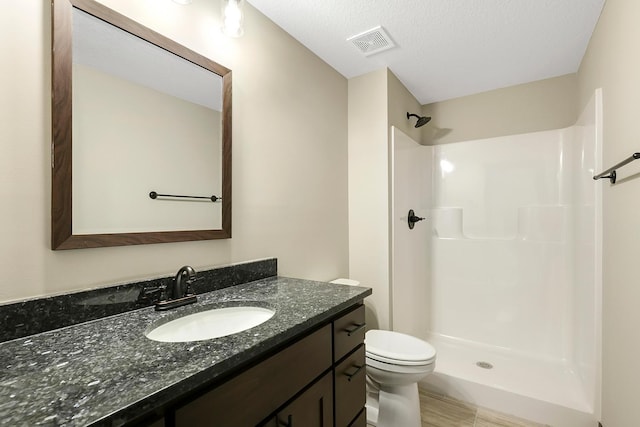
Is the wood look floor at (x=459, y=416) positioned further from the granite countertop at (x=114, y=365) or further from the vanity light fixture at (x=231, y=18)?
the vanity light fixture at (x=231, y=18)

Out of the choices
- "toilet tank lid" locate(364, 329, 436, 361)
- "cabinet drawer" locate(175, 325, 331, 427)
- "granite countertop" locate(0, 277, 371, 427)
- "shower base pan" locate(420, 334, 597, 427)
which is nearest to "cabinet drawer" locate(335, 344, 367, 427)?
"cabinet drawer" locate(175, 325, 331, 427)

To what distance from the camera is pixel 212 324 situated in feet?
3.56

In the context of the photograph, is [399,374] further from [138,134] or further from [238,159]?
[138,134]

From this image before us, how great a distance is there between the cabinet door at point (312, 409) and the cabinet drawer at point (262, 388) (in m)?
0.03

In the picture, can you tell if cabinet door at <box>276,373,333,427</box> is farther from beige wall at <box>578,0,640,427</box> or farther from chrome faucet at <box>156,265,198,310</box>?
beige wall at <box>578,0,640,427</box>

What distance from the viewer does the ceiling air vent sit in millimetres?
1783


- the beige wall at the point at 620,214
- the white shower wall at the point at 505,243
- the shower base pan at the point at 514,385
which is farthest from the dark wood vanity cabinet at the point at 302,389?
the white shower wall at the point at 505,243

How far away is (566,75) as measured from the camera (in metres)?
2.38

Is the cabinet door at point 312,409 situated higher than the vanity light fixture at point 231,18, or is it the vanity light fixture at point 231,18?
the vanity light fixture at point 231,18

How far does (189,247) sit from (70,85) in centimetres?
66

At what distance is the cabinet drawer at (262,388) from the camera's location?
641 millimetres

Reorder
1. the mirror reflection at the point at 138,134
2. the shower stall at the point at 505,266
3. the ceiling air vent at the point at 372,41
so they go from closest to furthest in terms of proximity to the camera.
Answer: the mirror reflection at the point at 138,134, the ceiling air vent at the point at 372,41, the shower stall at the point at 505,266

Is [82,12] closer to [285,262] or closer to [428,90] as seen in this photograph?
[285,262]

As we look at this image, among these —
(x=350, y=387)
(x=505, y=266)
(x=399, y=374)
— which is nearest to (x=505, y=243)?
(x=505, y=266)
